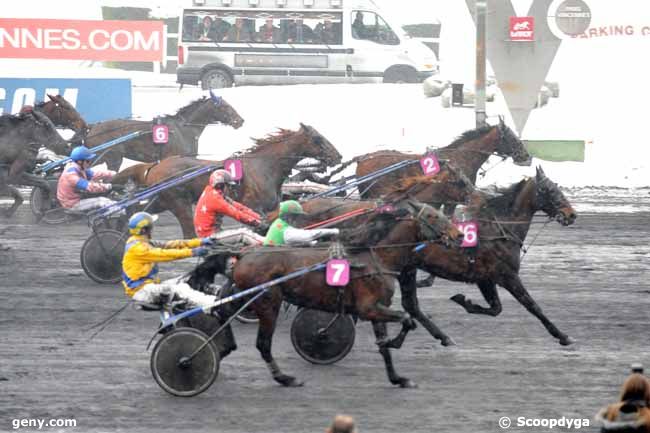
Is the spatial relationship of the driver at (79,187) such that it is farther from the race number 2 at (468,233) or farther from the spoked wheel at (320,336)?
the race number 2 at (468,233)

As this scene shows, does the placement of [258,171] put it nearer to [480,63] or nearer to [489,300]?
[489,300]

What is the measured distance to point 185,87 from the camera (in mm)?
30266

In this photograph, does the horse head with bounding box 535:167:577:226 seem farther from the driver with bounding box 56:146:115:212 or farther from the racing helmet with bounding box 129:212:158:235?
the driver with bounding box 56:146:115:212

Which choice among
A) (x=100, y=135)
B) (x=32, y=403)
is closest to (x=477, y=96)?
(x=100, y=135)

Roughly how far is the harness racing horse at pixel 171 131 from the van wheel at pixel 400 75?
41.0 ft

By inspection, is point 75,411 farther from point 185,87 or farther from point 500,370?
point 185,87

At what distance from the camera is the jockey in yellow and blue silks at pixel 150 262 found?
31.0 ft

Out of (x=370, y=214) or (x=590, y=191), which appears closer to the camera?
(x=370, y=214)

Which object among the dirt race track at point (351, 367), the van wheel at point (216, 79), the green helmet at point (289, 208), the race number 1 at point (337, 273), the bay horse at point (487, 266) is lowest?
Answer: the dirt race track at point (351, 367)

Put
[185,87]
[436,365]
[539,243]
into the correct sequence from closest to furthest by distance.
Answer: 1. [436,365]
2. [539,243]
3. [185,87]

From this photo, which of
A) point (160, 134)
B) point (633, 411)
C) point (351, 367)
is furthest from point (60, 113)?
point (633, 411)

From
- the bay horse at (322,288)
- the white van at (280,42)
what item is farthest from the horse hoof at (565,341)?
the white van at (280,42)

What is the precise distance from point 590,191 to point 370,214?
37.8 ft

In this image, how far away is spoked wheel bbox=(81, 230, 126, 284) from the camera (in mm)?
13344
